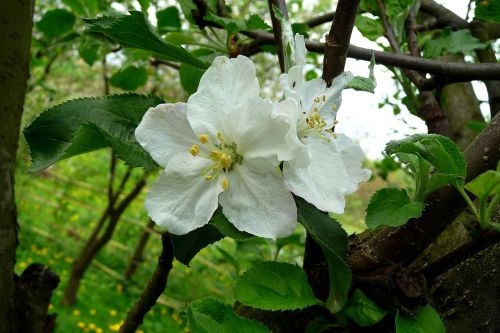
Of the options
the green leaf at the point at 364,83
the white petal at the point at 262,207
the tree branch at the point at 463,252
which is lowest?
the tree branch at the point at 463,252

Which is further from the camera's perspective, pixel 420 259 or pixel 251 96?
pixel 420 259

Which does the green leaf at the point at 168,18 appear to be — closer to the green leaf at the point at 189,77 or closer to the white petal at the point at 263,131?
the green leaf at the point at 189,77

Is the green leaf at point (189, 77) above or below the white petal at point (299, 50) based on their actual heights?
below

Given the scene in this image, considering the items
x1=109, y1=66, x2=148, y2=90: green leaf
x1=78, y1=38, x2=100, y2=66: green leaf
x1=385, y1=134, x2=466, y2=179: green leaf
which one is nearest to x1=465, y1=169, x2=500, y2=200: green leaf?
x1=385, y1=134, x2=466, y2=179: green leaf

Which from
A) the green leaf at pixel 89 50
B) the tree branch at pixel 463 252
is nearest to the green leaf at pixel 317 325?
the tree branch at pixel 463 252

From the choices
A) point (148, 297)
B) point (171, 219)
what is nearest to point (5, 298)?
point (148, 297)

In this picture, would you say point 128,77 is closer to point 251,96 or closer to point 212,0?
point 212,0
